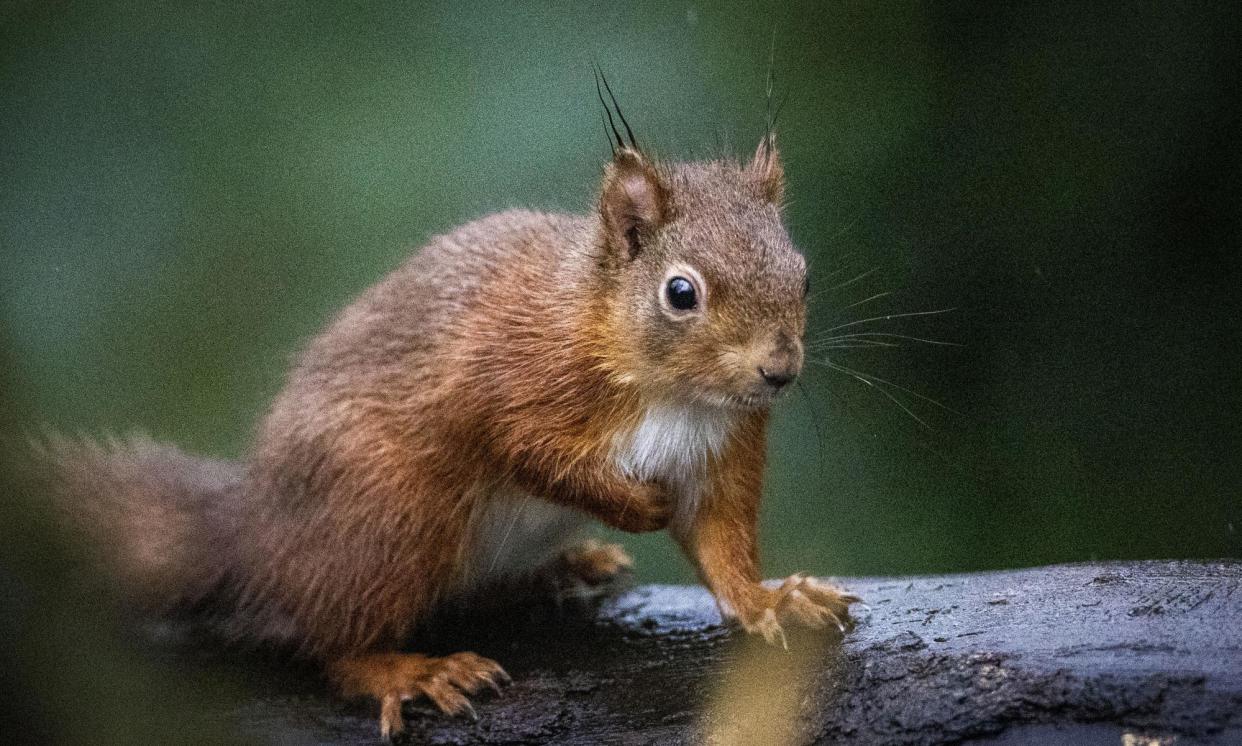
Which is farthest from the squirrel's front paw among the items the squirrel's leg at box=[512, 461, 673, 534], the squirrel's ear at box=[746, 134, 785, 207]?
the squirrel's ear at box=[746, 134, 785, 207]

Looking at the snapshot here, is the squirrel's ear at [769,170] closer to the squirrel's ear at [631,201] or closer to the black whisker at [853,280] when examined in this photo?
the squirrel's ear at [631,201]

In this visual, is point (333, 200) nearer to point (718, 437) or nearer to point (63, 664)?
point (718, 437)

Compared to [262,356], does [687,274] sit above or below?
below

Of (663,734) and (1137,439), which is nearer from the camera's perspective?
(663,734)

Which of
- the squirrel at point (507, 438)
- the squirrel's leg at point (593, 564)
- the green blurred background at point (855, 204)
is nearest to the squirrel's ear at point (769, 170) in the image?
the squirrel at point (507, 438)

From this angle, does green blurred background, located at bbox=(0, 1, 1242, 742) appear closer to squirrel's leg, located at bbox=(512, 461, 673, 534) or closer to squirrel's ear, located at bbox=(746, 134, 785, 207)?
squirrel's ear, located at bbox=(746, 134, 785, 207)

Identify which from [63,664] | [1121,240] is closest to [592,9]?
[1121,240]

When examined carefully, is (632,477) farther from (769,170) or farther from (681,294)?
(769,170)
